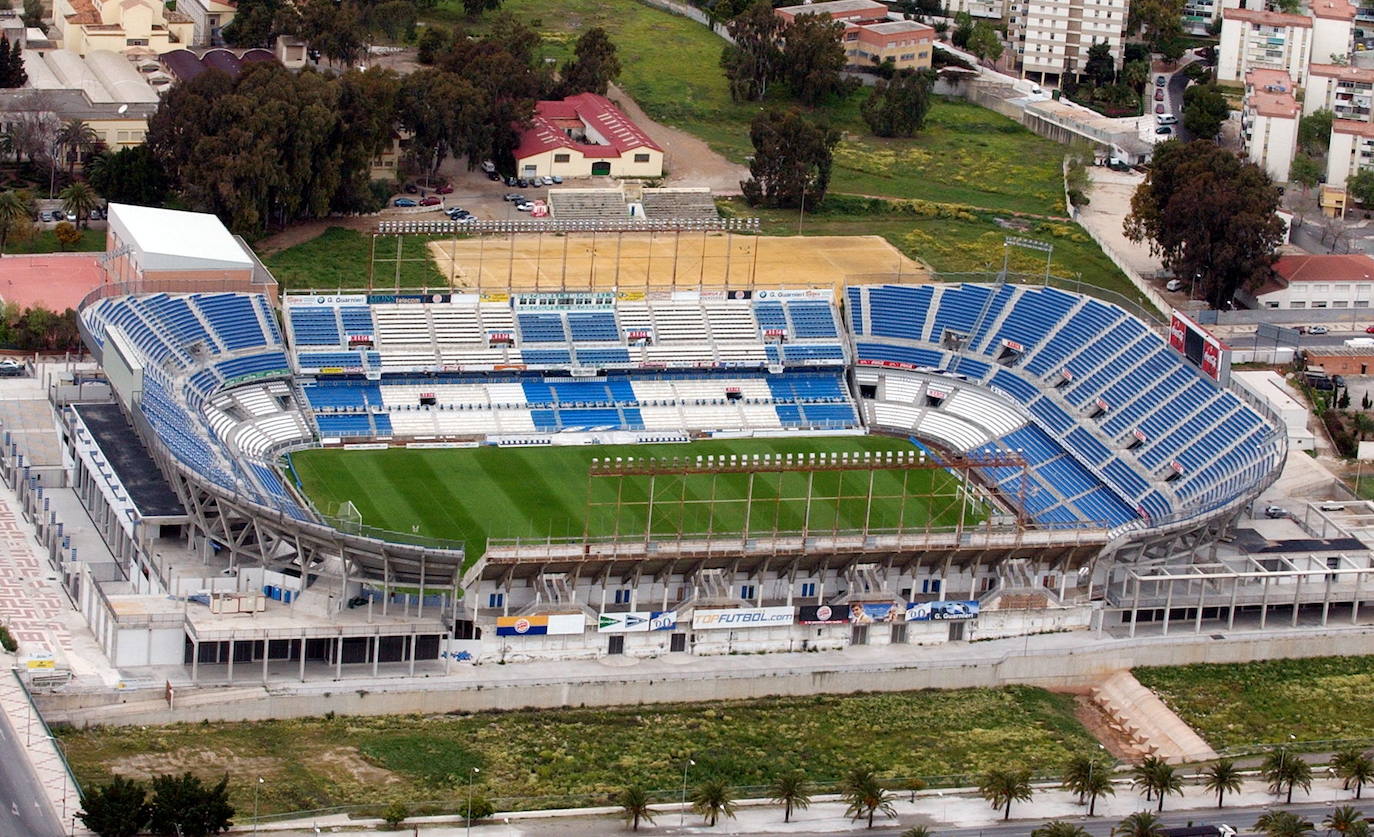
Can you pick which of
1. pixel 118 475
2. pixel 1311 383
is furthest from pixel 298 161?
pixel 1311 383

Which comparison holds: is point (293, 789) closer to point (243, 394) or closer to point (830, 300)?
point (243, 394)

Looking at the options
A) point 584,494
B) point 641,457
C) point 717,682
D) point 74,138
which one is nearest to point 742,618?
point 717,682

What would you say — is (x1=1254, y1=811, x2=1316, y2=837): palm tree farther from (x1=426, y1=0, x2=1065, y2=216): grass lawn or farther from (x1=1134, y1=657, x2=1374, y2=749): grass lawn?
Result: (x1=426, y1=0, x2=1065, y2=216): grass lawn

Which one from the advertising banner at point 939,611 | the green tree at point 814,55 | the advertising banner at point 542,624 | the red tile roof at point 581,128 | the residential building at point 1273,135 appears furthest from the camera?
the green tree at point 814,55

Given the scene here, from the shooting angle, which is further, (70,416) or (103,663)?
(70,416)

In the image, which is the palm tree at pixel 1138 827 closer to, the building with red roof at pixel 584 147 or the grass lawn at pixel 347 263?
the grass lawn at pixel 347 263

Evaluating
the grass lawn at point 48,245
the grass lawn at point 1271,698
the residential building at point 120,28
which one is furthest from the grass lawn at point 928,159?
the grass lawn at point 1271,698

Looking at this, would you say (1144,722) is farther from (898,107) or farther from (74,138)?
(898,107)
